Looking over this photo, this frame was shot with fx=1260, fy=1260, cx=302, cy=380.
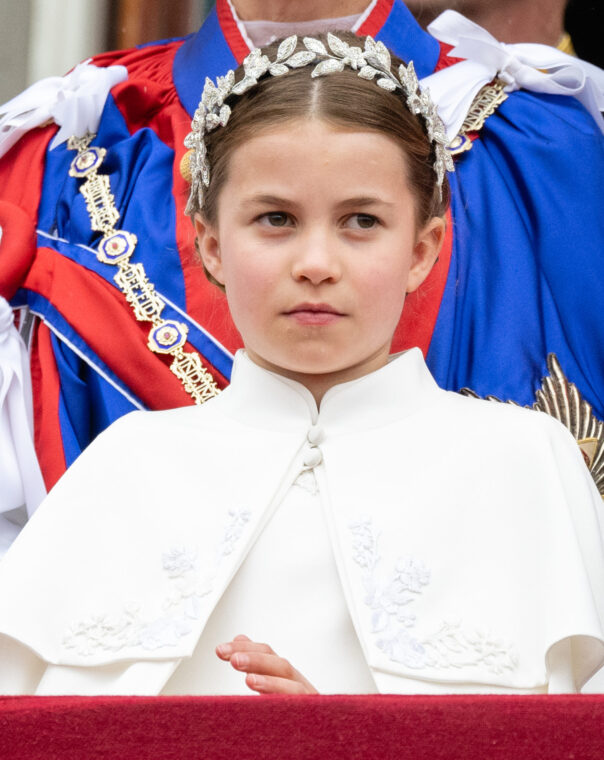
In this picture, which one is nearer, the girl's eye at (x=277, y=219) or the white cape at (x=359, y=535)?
the white cape at (x=359, y=535)

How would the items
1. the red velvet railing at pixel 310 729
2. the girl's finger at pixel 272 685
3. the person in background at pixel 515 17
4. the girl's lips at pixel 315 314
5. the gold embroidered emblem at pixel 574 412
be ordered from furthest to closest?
the person in background at pixel 515 17 → the gold embroidered emblem at pixel 574 412 → the girl's lips at pixel 315 314 → the girl's finger at pixel 272 685 → the red velvet railing at pixel 310 729

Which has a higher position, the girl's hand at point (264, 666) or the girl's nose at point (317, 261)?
the girl's nose at point (317, 261)

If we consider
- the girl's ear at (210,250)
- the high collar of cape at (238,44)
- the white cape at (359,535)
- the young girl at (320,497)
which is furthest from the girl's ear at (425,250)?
the high collar of cape at (238,44)

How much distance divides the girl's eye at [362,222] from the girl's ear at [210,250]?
181 millimetres

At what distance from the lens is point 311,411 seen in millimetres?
Answer: 1278

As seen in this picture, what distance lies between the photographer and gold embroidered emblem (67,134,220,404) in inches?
62.7

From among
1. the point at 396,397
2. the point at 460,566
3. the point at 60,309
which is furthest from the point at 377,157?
the point at 60,309

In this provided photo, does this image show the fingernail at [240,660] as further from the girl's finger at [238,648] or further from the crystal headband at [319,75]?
the crystal headband at [319,75]

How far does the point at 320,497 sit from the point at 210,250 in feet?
1.06

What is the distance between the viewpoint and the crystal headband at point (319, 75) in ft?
4.41

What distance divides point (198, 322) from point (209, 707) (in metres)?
0.90

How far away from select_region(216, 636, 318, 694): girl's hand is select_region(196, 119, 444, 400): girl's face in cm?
34

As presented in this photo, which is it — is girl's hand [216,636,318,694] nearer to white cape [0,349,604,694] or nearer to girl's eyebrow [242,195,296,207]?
white cape [0,349,604,694]

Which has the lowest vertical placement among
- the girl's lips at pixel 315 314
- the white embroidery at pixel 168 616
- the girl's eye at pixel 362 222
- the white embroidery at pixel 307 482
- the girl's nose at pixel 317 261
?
the white embroidery at pixel 168 616
